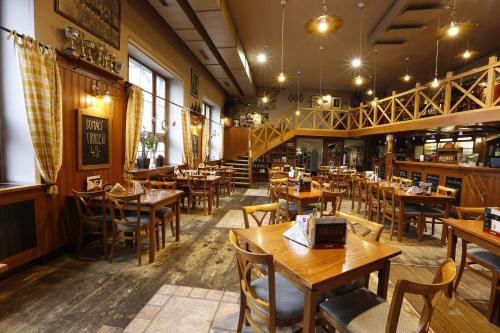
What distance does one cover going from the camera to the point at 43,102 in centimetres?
282

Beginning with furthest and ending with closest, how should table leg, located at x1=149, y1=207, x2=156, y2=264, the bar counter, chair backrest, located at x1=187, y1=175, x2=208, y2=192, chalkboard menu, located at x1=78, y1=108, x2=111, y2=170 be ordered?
chair backrest, located at x1=187, y1=175, x2=208, y2=192 → the bar counter → chalkboard menu, located at x1=78, y1=108, x2=111, y2=170 → table leg, located at x1=149, y1=207, x2=156, y2=264

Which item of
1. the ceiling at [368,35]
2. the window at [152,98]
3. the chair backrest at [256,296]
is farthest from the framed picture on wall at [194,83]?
the chair backrest at [256,296]

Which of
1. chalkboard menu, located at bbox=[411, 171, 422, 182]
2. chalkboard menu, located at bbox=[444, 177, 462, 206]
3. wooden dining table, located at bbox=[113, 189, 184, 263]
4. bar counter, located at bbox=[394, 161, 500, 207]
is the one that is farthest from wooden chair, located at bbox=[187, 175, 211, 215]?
chalkboard menu, located at bbox=[411, 171, 422, 182]

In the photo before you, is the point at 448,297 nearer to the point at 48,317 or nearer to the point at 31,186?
the point at 48,317

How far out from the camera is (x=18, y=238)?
2.71 metres

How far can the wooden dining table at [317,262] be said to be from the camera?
128 cm

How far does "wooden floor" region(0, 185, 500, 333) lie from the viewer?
206 centimetres

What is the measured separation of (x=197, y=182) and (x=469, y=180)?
6355 millimetres

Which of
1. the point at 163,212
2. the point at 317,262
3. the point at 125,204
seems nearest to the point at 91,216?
the point at 125,204

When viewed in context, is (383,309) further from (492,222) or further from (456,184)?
(456,184)

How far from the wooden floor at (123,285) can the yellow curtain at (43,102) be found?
103 centimetres

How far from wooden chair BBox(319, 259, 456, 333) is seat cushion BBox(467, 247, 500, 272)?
4.46ft

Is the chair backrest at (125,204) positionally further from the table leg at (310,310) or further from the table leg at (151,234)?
the table leg at (310,310)

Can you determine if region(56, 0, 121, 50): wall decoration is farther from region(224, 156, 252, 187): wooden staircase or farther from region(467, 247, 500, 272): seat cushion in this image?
region(224, 156, 252, 187): wooden staircase
